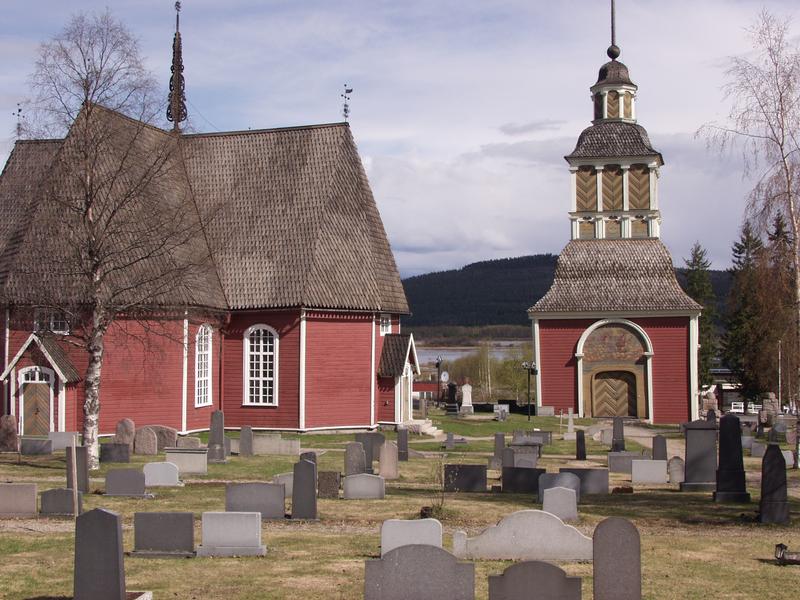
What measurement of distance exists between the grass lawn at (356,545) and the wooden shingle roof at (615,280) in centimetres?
2462

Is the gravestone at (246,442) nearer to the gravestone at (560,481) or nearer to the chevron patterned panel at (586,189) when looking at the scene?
the gravestone at (560,481)

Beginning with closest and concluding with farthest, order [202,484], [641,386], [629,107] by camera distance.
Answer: [202,484] → [641,386] → [629,107]

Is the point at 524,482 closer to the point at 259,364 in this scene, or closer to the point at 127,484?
the point at 127,484

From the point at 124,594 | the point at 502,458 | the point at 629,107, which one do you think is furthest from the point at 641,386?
the point at 124,594

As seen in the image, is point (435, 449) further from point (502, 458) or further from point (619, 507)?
point (619, 507)

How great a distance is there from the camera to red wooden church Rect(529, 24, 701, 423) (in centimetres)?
4866

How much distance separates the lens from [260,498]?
1794 centimetres

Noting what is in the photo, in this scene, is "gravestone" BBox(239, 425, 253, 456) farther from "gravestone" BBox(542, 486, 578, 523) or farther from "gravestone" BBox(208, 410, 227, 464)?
"gravestone" BBox(542, 486, 578, 523)

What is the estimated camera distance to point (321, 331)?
37250 mm

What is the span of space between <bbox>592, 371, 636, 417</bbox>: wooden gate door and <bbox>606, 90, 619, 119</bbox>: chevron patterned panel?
14051mm

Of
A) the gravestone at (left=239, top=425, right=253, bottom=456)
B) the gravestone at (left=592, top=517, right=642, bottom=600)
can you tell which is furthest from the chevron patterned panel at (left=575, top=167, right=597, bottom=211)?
the gravestone at (left=592, top=517, right=642, bottom=600)

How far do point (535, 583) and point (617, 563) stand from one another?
1.21 m

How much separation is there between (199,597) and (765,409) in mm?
41416

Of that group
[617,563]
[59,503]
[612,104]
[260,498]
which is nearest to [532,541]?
[617,563]
